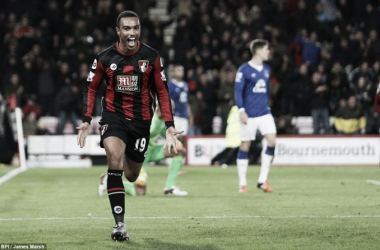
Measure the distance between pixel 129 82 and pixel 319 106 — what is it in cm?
1579

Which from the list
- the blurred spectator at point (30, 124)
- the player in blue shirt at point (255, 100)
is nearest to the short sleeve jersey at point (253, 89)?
the player in blue shirt at point (255, 100)

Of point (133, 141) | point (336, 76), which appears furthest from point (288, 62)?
point (133, 141)

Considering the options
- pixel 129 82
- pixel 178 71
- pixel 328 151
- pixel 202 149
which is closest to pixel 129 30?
pixel 129 82

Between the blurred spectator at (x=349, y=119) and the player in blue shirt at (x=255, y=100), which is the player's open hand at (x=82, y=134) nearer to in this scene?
the player in blue shirt at (x=255, y=100)

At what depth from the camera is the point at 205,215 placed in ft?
33.2

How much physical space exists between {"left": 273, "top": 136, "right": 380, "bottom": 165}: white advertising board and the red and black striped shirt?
13.6 m

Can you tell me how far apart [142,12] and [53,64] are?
146 inches

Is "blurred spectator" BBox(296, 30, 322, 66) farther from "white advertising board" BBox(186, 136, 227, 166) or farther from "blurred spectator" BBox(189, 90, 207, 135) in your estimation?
"white advertising board" BBox(186, 136, 227, 166)

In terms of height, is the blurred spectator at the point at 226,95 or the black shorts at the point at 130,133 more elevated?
the black shorts at the point at 130,133

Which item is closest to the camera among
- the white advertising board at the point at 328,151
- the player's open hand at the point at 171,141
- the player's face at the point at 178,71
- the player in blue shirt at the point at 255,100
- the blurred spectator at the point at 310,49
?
the player's open hand at the point at 171,141

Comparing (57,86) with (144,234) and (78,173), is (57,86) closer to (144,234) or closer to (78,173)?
(78,173)

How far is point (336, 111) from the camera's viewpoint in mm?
23906

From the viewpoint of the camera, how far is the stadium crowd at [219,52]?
2366 cm

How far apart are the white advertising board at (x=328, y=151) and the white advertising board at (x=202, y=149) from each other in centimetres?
170
